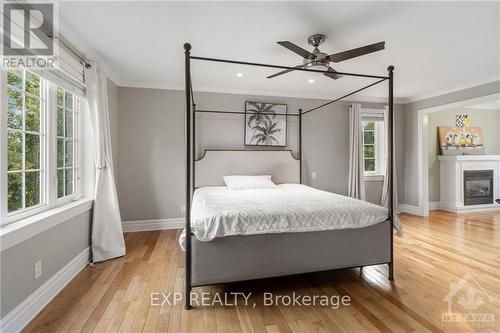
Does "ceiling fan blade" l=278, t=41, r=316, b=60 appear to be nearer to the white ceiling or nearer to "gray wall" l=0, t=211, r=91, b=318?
the white ceiling

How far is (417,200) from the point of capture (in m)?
5.12

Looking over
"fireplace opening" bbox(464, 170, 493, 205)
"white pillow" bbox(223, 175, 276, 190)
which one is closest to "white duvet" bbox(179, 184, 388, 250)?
"white pillow" bbox(223, 175, 276, 190)

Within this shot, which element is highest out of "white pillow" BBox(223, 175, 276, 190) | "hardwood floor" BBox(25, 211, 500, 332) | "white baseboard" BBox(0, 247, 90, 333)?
"white pillow" BBox(223, 175, 276, 190)

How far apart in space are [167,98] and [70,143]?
176 cm

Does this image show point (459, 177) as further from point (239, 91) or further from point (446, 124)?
point (239, 91)

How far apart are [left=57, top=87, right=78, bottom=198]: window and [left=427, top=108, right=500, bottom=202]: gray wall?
652 cm

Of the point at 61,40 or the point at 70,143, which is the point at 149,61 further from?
the point at 70,143

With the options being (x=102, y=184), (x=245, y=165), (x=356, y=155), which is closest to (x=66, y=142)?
(x=102, y=184)

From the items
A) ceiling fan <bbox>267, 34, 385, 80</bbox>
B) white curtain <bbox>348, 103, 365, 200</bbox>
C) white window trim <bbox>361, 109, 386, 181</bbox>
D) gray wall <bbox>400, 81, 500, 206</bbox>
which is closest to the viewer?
ceiling fan <bbox>267, 34, 385, 80</bbox>

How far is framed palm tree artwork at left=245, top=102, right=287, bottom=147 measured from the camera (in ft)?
14.6

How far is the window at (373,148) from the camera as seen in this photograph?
17.1 feet

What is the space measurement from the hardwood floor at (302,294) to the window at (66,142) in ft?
3.11

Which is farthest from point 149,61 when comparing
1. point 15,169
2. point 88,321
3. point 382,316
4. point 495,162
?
Result: point 495,162

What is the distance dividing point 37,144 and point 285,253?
237 cm
